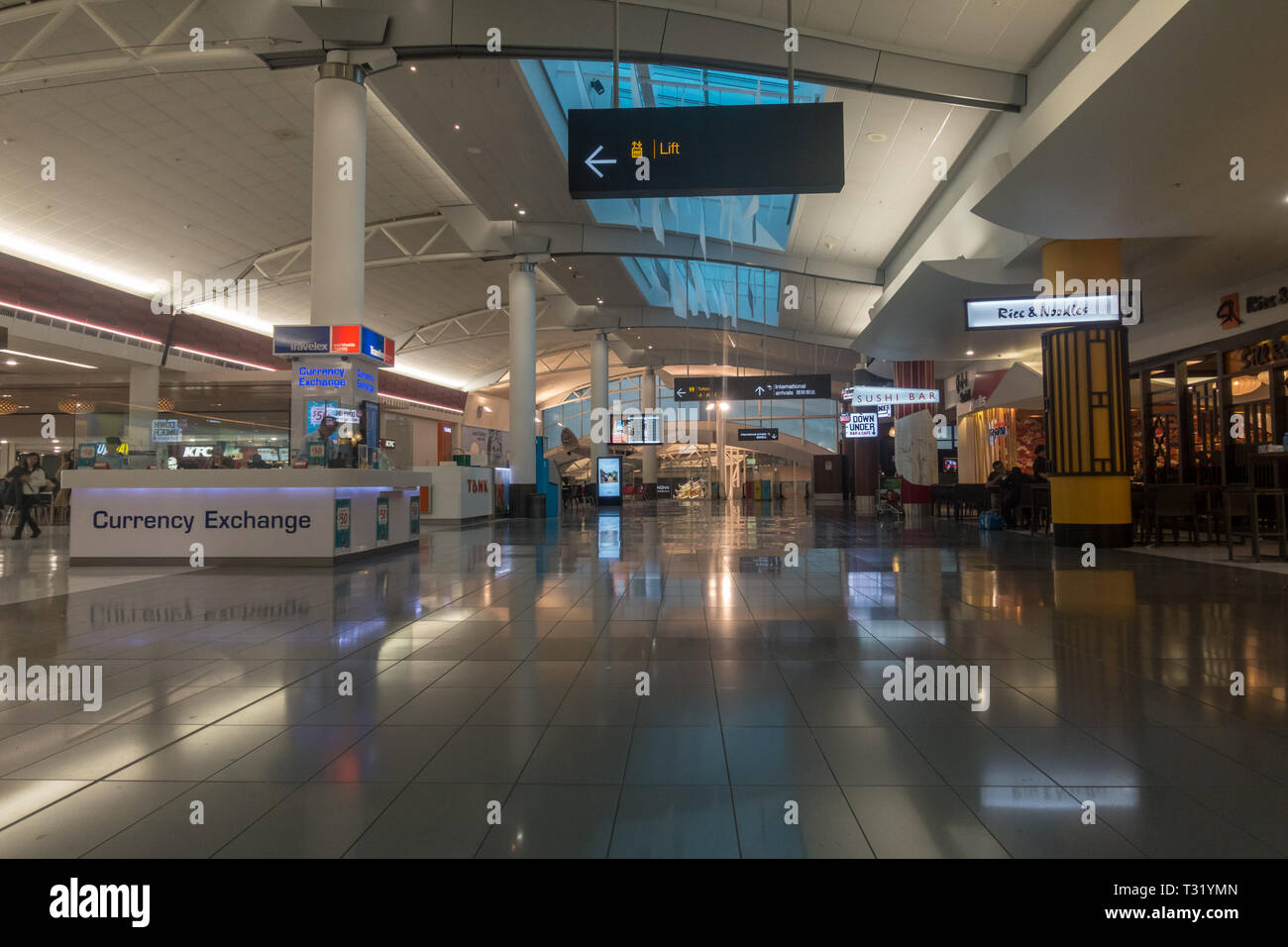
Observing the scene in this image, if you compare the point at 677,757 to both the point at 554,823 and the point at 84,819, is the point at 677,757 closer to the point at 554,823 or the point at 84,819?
the point at 554,823

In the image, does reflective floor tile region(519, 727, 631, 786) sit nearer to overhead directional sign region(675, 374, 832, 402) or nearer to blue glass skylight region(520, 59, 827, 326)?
blue glass skylight region(520, 59, 827, 326)

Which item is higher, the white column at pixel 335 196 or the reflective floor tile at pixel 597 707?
the white column at pixel 335 196

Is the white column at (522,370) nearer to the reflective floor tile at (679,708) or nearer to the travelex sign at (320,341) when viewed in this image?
the travelex sign at (320,341)

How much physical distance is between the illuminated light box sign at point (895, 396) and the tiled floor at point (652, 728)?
1332 centimetres

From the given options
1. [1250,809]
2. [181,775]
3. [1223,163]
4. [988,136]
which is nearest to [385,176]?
[988,136]

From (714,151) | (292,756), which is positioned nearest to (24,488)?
(714,151)

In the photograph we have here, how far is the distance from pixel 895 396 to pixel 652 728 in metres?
18.1

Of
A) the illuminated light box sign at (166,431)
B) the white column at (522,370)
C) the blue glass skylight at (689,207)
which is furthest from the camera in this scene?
the white column at (522,370)

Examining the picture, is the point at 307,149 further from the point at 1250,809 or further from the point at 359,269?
the point at 1250,809

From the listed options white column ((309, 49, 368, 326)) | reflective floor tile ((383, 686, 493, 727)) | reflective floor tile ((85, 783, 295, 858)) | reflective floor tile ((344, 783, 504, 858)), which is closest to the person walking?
white column ((309, 49, 368, 326))

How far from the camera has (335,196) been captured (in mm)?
9805

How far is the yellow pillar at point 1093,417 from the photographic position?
31.6 ft

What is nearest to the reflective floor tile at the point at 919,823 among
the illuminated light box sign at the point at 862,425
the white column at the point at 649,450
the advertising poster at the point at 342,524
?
the advertising poster at the point at 342,524

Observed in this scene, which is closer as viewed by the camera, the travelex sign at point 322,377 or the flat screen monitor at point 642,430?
the travelex sign at point 322,377
